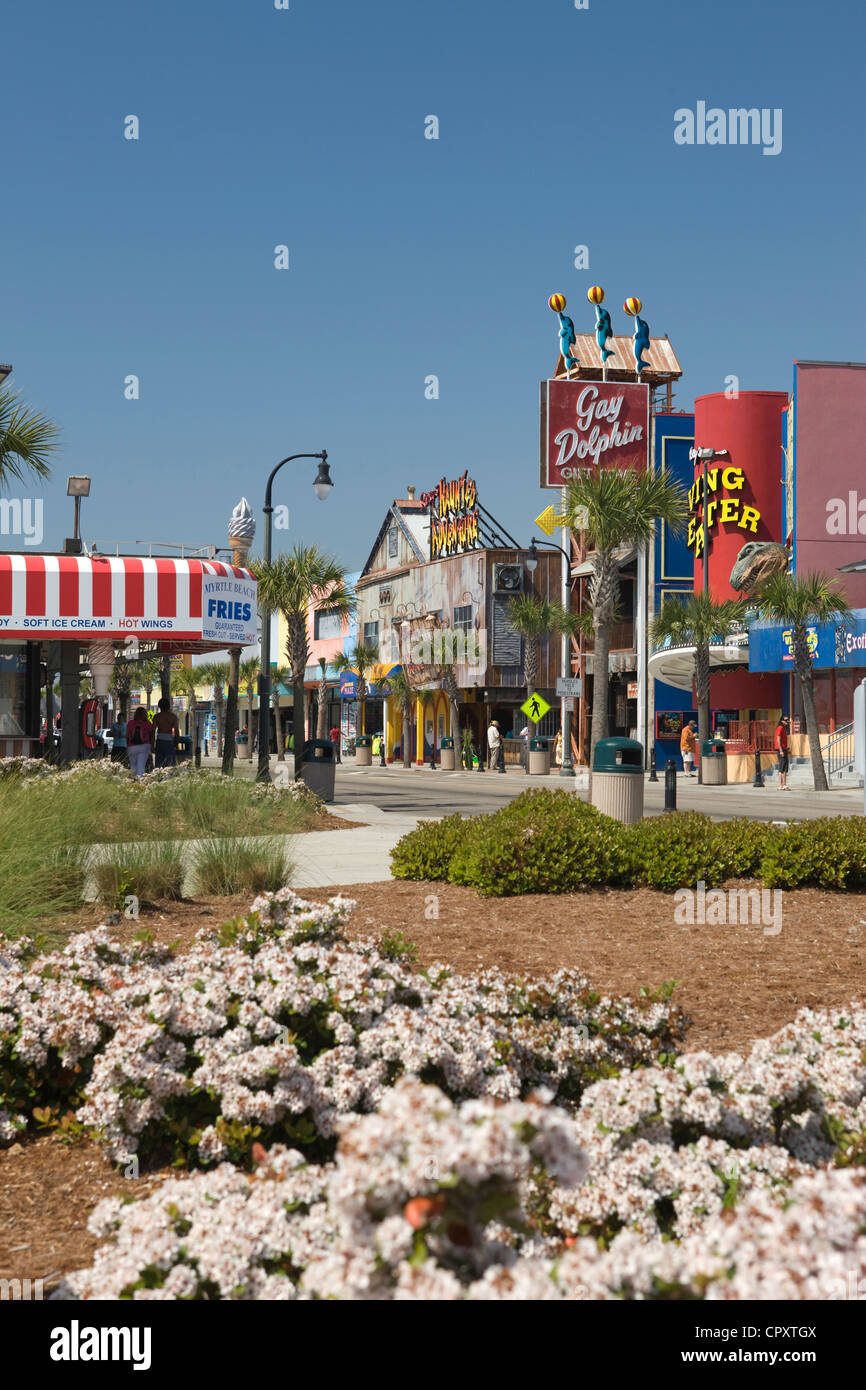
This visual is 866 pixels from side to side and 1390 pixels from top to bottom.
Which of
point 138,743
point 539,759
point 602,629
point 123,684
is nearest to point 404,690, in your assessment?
point 123,684

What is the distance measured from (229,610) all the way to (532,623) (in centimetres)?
2908

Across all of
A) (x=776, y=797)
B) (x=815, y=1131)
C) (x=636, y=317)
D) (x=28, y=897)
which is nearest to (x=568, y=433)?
(x=636, y=317)

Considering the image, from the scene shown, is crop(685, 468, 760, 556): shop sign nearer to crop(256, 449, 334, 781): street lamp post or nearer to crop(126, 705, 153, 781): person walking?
crop(256, 449, 334, 781): street lamp post

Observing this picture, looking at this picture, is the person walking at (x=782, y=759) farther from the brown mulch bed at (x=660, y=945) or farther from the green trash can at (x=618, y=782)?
the brown mulch bed at (x=660, y=945)

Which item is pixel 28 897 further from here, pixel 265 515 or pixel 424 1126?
pixel 265 515

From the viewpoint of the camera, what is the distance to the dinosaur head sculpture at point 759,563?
44.2m

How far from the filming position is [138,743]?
2364 centimetres

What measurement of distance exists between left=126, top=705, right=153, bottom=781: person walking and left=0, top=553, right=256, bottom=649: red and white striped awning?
193 cm

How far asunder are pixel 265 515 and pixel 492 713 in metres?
35.5

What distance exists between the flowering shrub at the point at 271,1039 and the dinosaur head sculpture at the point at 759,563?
4080cm

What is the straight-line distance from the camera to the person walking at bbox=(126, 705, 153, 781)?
2341 cm

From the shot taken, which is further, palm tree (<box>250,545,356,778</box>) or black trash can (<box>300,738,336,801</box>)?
palm tree (<box>250,545,356,778</box>)

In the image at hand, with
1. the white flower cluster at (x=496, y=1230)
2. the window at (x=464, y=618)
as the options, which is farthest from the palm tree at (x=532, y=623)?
the white flower cluster at (x=496, y=1230)

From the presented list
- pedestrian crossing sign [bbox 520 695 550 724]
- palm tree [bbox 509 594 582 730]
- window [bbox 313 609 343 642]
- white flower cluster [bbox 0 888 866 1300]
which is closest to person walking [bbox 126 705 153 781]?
white flower cluster [bbox 0 888 866 1300]
